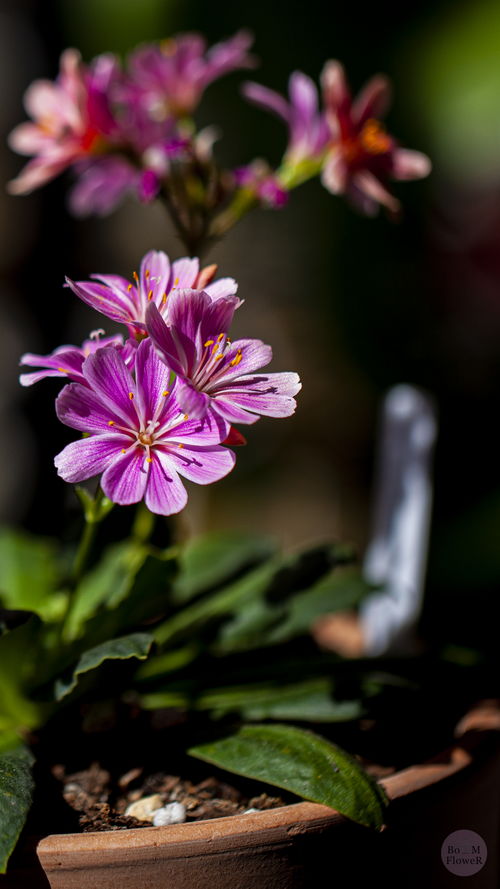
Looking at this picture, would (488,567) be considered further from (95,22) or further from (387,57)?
(95,22)

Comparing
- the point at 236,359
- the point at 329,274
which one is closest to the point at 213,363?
the point at 236,359

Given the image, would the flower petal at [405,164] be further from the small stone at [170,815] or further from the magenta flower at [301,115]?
the small stone at [170,815]

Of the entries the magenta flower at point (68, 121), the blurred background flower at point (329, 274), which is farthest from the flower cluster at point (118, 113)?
the blurred background flower at point (329, 274)

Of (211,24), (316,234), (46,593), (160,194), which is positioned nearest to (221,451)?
(160,194)

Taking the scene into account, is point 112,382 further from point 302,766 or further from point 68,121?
point 68,121

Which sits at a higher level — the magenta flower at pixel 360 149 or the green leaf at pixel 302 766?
the magenta flower at pixel 360 149
